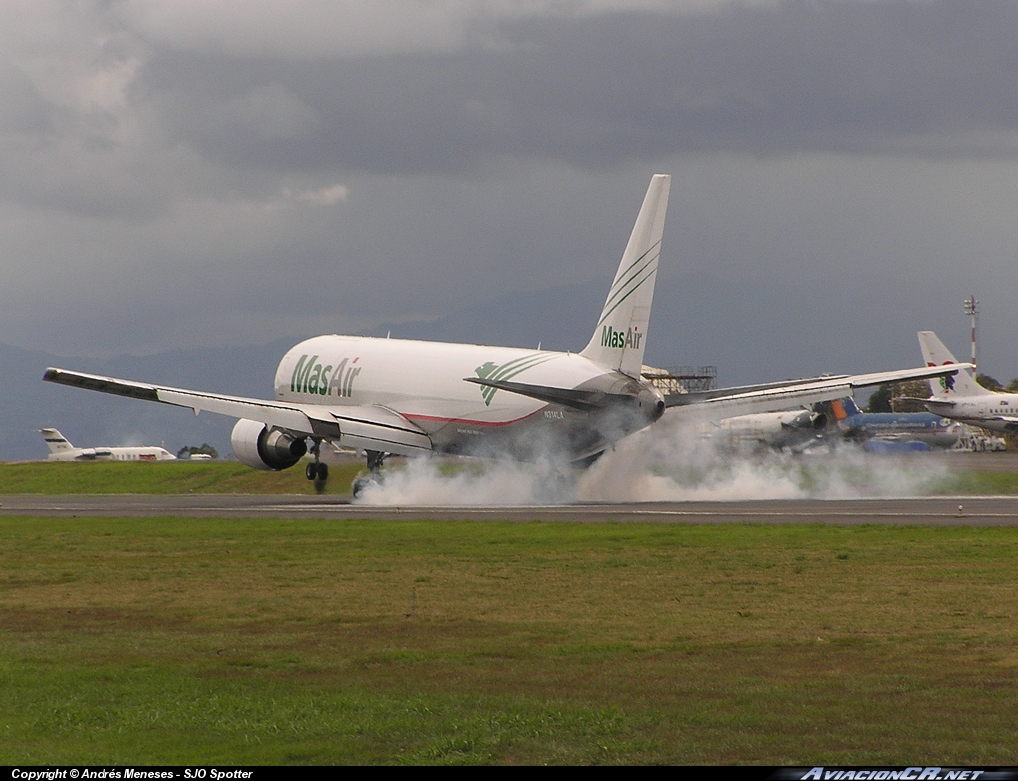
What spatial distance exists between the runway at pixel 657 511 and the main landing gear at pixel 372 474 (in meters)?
0.79

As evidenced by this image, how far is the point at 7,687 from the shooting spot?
1557 cm

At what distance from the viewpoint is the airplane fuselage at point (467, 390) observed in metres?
49.1

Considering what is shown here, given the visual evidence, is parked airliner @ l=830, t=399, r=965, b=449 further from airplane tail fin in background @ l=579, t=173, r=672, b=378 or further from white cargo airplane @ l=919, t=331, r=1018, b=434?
airplane tail fin in background @ l=579, t=173, r=672, b=378

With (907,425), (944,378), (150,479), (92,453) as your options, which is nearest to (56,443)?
(92,453)

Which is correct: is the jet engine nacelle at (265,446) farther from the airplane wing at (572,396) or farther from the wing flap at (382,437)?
the airplane wing at (572,396)

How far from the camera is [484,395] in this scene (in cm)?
5259

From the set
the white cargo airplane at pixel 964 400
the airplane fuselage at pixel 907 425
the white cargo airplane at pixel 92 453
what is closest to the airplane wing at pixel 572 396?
the white cargo airplane at pixel 964 400

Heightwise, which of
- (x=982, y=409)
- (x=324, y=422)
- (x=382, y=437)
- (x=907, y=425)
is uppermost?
(x=982, y=409)

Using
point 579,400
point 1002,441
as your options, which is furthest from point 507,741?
point 1002,441

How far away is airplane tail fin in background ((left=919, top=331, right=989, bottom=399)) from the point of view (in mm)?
117375

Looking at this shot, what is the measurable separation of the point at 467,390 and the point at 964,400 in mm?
74746

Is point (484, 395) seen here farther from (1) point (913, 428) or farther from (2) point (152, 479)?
(1) point (913, 428)

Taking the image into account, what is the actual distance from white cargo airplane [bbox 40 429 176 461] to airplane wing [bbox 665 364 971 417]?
130 metres

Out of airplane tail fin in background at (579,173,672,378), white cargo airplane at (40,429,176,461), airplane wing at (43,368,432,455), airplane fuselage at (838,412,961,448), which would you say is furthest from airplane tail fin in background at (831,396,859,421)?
white cargo airplane at (40,429,176,461)
